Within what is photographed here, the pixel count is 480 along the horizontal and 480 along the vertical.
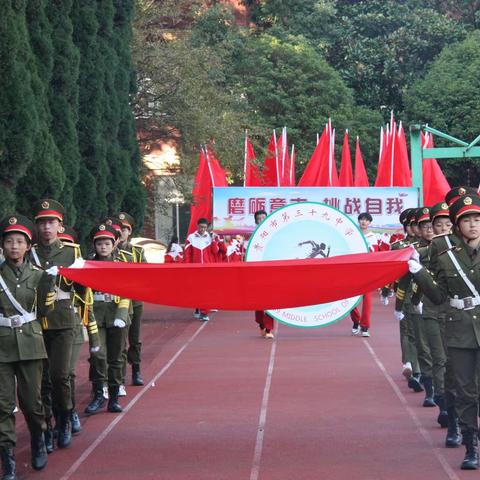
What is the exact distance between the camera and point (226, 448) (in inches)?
365

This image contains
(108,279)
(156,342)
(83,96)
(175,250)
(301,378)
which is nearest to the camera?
(108,279)

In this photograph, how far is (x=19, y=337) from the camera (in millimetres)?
8242

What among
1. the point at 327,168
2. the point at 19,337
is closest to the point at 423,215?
the point at 19,337

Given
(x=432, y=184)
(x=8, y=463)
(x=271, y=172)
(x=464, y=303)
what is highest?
(x=271, y=172)

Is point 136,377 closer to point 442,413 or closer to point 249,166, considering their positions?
point 442,413

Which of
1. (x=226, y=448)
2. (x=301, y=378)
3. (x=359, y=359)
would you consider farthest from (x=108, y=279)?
(x=359, y=359)

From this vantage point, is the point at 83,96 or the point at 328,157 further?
the point at 328,157

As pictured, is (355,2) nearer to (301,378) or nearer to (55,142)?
(55,142)

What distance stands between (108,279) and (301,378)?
504 cm

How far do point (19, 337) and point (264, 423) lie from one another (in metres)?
2.96

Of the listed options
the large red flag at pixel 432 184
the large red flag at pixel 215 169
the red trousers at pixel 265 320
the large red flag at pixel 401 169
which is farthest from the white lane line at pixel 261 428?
the large red flag at pixel 401 169

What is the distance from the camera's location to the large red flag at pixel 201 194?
25.8 meters

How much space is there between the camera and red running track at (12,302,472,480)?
848 centimetres

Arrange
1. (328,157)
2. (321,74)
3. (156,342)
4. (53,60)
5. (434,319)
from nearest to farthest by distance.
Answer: (434,319) < (53,60) < (156,342) < (328,157) < (321,74)
